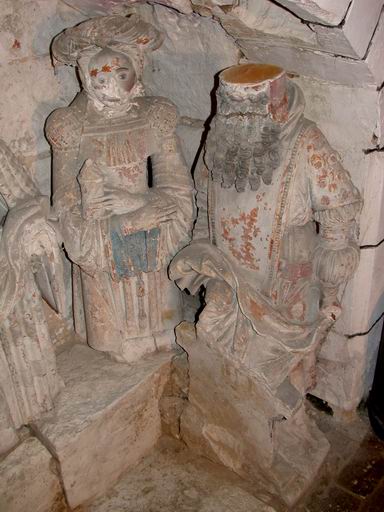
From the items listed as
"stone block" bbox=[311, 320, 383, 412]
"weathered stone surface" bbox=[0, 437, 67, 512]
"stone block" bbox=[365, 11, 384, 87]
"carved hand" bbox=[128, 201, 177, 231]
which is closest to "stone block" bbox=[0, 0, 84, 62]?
"carved hand" bbox=[128, 201, 177, 231]

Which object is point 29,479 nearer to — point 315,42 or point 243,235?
point 243,235

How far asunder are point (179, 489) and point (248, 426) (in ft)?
1.82

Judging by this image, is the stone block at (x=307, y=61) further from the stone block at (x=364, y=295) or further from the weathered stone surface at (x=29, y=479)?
the weathered stone surface at (x=29, y=479)

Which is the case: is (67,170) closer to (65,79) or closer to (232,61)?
(65,79)

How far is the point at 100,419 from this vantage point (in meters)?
3.16

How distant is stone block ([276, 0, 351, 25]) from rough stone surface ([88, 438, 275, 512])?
93.6 inches

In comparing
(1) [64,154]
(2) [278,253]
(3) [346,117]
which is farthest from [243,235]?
(1) [64,154]

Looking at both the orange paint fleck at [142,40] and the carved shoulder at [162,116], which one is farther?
the carved shoulder at [162,116]

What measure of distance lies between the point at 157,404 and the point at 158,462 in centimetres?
34

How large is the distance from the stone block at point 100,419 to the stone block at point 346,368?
930 millimetres

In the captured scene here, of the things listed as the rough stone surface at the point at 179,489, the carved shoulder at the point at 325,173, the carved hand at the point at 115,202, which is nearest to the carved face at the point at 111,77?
the carved hand at the point at 115,202

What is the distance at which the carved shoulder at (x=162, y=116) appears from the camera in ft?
9.73

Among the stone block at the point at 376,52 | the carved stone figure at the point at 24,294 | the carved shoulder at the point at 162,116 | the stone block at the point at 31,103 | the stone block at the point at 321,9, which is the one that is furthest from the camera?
the stone block at the point at 31,103

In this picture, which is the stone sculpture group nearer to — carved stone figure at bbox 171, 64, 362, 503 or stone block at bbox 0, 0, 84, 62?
carved stone figure at bbox 171, 64, 362, 503
